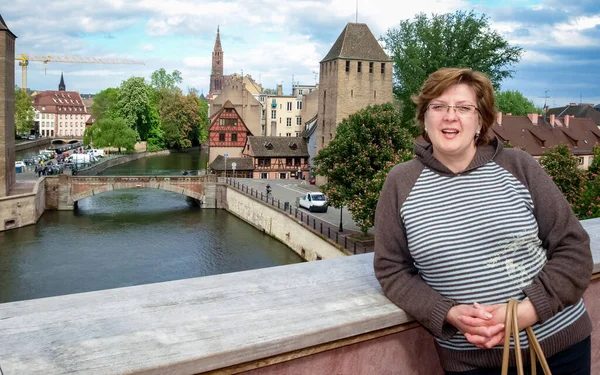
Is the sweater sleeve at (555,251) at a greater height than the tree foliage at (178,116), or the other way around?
the tree foliage at (178,116)

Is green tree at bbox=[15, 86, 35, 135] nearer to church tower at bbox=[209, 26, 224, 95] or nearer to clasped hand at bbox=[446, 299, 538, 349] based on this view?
church tower at bbox=[209, 26, 224, 95]

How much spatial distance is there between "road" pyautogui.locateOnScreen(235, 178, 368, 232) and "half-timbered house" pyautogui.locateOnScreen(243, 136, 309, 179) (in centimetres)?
218

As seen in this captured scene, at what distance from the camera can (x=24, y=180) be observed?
40.3 m

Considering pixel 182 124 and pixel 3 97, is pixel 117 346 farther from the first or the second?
pixel 182 124

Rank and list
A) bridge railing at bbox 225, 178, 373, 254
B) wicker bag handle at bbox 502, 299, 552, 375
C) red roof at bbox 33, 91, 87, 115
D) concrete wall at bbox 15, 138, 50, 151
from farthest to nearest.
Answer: red roof at bbox 33, 91, 87, 115 < concrete wall at bbox 15, 138, 50, 151 < bridge railing at bbox 225, 178, 373, 254 < wicker bag handle at bbox 502, 299, 552, 375

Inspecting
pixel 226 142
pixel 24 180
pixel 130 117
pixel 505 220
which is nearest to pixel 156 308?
pixel 505 220

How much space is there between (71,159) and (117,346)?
53437 mm

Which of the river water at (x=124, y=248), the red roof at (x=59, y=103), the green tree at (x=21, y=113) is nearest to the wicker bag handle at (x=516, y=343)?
the river water at (x=124, y=248)

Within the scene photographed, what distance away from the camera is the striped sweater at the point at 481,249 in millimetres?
2168

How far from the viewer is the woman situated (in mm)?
2162

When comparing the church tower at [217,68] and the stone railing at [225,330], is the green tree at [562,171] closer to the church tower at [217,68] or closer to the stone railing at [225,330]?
the stone railing at [225,330]

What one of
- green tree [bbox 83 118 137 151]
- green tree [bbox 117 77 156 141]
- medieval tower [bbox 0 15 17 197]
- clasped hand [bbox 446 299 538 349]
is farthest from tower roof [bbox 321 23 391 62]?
clasped hand [bbox 446 299 538 349]

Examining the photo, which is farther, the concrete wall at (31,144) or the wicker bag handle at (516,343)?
the concrete wall at (31,144)

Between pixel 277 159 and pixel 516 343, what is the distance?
4619cm
